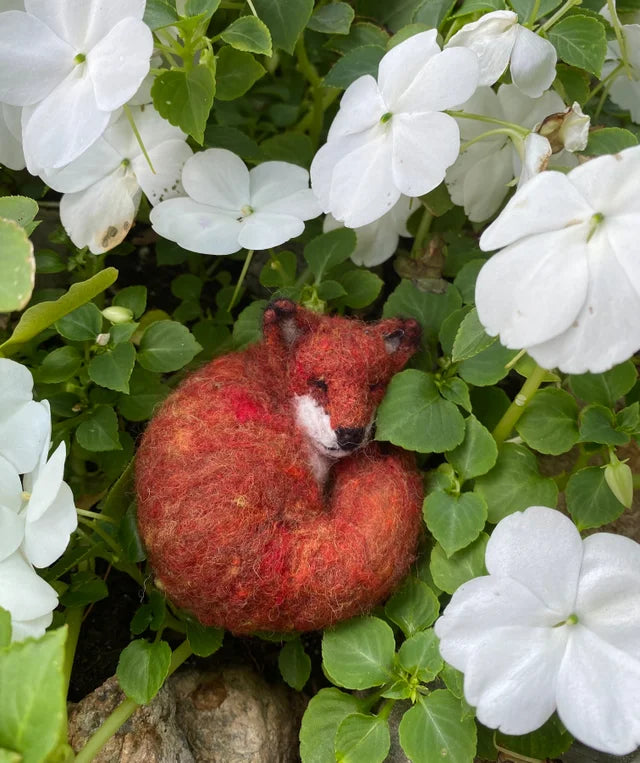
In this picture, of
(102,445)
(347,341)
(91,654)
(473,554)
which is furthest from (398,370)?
(91,654)

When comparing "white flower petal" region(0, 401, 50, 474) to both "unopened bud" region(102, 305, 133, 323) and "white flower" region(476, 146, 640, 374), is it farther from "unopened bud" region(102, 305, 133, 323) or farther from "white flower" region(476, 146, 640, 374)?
"white flower" region(476, 146, 640, 374)

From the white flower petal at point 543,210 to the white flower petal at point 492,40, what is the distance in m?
0.21

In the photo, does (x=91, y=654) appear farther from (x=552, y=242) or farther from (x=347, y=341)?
(x=552, y=242)

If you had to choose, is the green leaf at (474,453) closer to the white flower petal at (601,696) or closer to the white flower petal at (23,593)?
the white flower petal at (601,696)

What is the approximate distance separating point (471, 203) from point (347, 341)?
0.26 m

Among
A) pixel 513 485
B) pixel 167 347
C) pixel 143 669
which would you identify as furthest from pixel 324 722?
pixel 167 347

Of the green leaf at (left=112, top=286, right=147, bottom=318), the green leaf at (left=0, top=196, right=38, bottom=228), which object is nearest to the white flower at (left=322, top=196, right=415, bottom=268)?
the green leaf at (left=112, top=286, right=147, bottom=318)

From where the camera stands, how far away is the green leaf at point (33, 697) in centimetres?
45

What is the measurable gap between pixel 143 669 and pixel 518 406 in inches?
15.7

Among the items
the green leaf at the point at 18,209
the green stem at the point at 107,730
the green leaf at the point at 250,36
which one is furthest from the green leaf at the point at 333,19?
the green stem at the point at 107,730

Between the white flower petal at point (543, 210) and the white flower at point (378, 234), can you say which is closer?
the white flower petal at point (543, 210)

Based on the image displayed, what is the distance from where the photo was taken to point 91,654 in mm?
865

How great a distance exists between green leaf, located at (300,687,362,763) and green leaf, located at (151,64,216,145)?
505 millimetres

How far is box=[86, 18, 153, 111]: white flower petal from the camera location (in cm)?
63
